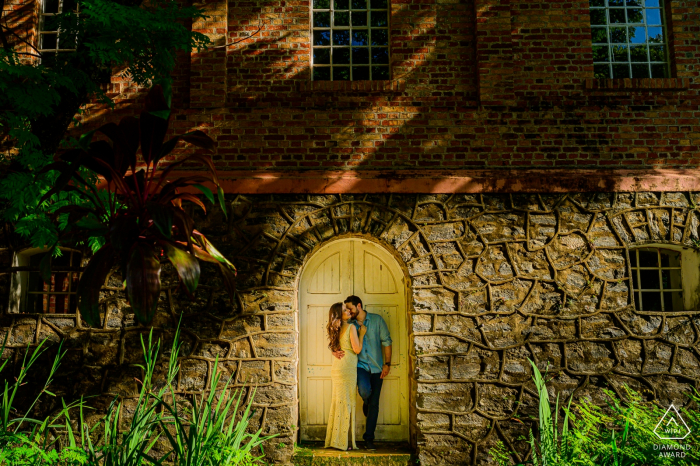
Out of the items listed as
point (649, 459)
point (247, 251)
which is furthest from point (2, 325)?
point (649, 459)

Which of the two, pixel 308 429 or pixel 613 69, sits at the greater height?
pixel 613 69

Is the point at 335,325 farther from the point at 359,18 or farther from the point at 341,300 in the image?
the point at 359,18

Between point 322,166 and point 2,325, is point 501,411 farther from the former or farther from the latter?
point 2,325

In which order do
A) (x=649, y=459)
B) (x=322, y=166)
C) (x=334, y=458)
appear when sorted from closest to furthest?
(x=649, y=459), (x=334, y=458), (x=322, y=166)

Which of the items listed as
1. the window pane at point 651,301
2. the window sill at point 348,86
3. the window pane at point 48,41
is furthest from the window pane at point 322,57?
the window pane at point 651,301

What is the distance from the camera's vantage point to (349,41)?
229 inches

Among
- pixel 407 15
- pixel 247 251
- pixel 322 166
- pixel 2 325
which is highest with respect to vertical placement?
pixel 407 15

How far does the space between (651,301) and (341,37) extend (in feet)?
15.9

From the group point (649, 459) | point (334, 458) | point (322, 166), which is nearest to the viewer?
point (649, 459)

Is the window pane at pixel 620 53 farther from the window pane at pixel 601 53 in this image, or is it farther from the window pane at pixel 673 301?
the window pane at pixel 673 301

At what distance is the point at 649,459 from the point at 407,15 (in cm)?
491

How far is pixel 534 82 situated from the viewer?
5547 millimetres

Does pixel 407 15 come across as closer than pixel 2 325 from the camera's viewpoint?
No

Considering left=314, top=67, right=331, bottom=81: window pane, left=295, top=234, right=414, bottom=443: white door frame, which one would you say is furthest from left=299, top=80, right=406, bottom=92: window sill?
left=295, top=234, right=414, bottom=443: white door frame
